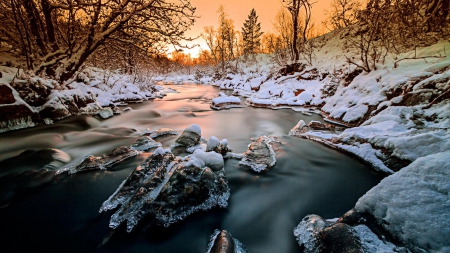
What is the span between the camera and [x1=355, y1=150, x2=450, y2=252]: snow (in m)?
1.25

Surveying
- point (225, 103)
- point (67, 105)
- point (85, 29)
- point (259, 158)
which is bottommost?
point (259, 158)

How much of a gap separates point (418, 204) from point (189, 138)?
346 centimetres

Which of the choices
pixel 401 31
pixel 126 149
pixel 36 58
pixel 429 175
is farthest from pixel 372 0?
pixel 36 58

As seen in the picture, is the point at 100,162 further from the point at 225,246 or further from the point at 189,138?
the point at 225,246

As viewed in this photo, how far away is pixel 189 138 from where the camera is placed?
13.3ft

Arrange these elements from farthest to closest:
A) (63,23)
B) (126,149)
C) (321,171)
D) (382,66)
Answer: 1. (63,23)
2. (382,66)
3. (126,149)
4. (321,171)

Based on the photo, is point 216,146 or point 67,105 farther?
point 67,105

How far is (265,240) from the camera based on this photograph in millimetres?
1979

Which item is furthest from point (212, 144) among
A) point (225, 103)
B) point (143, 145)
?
point (225, 103)

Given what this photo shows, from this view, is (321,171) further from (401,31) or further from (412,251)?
(401,31)

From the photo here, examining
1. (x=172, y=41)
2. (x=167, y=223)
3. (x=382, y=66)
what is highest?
(x=172, y=41)

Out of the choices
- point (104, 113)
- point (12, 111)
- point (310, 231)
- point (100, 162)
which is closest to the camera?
point (310, 231)

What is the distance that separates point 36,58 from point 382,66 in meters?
11.9

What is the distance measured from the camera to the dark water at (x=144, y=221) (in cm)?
190
